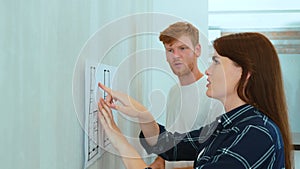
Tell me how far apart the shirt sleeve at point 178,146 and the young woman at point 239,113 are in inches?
1.6

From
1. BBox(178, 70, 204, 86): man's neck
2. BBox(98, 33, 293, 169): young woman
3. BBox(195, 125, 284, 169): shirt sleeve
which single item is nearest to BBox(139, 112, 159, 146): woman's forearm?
BBox(98, 33, 293, 169): young woman

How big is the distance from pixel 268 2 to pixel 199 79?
127 centimetres

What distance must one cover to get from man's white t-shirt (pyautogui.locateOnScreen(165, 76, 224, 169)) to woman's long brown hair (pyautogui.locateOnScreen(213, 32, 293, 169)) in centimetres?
17

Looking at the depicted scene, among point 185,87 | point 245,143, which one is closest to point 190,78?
point 185,87

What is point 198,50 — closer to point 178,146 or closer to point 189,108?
point 189,108

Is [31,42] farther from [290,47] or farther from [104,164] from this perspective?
[290,47]

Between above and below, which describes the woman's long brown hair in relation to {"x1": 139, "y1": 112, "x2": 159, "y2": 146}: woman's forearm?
above

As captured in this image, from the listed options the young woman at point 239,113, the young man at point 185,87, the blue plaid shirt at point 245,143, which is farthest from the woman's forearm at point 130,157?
the young man at point 185,87

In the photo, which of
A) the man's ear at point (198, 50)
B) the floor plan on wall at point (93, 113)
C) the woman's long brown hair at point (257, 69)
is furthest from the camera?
the man's ear at point (198, 50)

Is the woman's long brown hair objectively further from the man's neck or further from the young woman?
the man's neck

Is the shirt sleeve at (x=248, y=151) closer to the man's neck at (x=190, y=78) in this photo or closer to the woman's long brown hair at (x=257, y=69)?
the woman's long brown hair at (x=257, y=69)

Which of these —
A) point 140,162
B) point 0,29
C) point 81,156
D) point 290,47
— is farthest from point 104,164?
point 290,47

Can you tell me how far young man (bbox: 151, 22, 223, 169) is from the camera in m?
0.99

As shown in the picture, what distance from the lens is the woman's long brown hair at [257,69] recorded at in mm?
959
